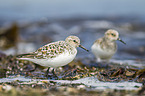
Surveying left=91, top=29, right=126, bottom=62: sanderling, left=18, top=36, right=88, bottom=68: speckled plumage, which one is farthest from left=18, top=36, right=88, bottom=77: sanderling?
left=91, top=29, right=126, bottom=62: sanderling

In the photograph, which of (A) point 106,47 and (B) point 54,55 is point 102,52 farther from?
(B) point 54,55

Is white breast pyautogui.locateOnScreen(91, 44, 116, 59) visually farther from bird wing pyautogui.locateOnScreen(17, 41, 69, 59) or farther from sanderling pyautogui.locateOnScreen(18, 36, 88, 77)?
bird wing pyautogui.locateOnScreen(17, 41, 69, 59)

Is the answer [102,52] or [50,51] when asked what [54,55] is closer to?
[50,51]

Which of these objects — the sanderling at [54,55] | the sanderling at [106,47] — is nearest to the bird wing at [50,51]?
the sanderling at [54,55]

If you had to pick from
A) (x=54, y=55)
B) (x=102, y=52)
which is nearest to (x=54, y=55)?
(x=54, y=55)

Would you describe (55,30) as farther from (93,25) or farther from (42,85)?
(42,85)

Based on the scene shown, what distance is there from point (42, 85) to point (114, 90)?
60.7 inches

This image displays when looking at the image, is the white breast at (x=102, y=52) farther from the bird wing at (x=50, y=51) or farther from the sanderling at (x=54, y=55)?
the bird wing at (x=50, y=51)

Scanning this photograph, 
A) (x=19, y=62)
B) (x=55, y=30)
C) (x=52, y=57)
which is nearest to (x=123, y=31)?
(x=55, y=30)

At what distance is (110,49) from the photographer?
8562mm

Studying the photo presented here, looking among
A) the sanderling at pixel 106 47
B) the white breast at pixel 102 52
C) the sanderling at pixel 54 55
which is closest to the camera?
the sanderling at pixel 54 55

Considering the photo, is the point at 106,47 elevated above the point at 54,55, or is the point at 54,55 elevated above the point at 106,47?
the point at 106,47

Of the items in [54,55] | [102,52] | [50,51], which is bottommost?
[54,55]

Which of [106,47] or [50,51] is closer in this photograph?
[50,51]
